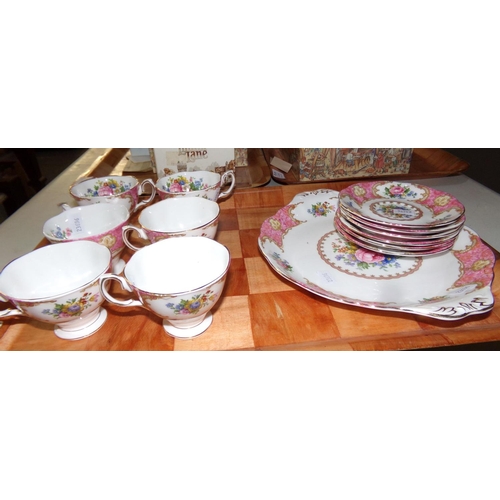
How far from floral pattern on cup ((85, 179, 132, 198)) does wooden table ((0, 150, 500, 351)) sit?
1.16ft

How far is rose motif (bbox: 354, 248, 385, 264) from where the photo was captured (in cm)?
72

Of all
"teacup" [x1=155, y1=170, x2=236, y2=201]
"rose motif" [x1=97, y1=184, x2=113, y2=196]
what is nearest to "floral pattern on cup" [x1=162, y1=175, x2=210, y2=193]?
"teacup" [x1=155, y1=170, x2=236, y2=201]

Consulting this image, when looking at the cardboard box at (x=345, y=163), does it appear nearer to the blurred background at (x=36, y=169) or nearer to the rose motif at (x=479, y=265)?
the blurred background at (x=36, y=169)

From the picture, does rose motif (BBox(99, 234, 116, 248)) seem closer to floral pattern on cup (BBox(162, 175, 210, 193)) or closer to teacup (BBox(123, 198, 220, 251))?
teacup (BBox(123, 198, 220, 251))

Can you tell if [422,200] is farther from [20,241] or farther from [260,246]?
[20,241]

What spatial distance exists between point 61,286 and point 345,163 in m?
0.69

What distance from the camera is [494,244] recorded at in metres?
0.77

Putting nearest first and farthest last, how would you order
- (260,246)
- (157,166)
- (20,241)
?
(260,246)
(20,241)
(157,166)

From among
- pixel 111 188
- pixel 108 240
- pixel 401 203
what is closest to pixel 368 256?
pixel 401 203

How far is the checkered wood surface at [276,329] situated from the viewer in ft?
1.81

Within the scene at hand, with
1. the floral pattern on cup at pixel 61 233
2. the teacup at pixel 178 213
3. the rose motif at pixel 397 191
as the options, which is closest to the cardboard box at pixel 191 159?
the teacup at pixel 178 213

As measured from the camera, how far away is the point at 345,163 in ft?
3.15

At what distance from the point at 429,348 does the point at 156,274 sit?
17.1 inches

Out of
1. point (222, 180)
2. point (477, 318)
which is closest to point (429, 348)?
point (477, 318)
